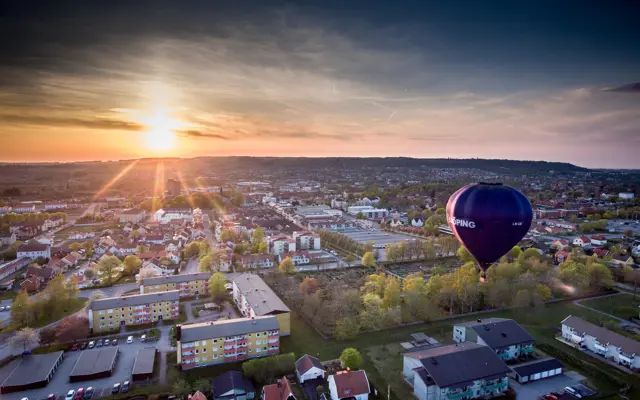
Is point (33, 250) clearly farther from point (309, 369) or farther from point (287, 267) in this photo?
point (309, 369)

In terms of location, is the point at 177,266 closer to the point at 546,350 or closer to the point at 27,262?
the point at 27,262

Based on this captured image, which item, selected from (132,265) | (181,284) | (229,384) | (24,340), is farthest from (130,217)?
(229,384)

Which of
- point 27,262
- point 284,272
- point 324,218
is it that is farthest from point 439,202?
point 27,262

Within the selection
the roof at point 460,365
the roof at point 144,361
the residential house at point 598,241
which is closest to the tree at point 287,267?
the roof at point 144,361

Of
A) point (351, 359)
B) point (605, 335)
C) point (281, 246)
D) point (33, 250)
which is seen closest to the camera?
point (351, 359)

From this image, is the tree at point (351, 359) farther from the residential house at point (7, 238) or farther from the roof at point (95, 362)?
the residential house at point (7, 238)

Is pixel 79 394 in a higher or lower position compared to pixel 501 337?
lower
